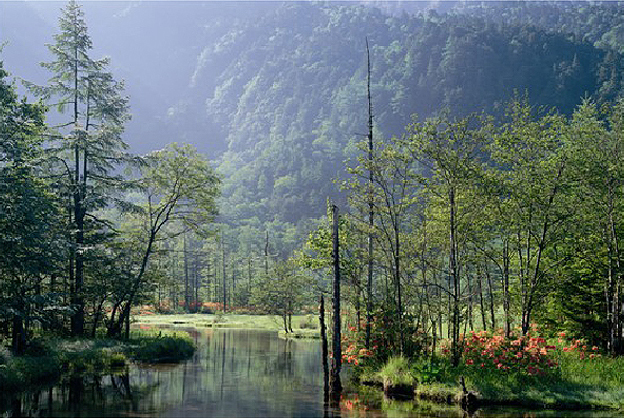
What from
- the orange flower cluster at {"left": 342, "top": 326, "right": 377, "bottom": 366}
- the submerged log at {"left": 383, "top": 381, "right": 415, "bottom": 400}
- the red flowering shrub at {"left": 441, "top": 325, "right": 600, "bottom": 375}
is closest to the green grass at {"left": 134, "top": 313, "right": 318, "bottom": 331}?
the orange flower cluster at {"left": 342, "top": 326, "right": 377, "bottom": 366}

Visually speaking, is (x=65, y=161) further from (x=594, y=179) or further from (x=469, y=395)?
(x=594, y=179)

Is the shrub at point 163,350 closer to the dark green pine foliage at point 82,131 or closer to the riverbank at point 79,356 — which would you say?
the riverbank at point 79,356

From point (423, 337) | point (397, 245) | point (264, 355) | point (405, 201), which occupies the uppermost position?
point (405, 201)

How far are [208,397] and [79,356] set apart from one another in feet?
34.2

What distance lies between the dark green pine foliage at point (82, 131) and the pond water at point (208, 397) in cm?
898

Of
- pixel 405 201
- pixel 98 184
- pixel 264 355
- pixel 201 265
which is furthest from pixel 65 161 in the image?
pixel 201 265

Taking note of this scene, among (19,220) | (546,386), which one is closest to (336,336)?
(546,386)

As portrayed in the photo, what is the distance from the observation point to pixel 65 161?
36.2 metres

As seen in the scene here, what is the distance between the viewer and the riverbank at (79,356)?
2417 cm

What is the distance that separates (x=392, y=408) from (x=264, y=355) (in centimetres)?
2093

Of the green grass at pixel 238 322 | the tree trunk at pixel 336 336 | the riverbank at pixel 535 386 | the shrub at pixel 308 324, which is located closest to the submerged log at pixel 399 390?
the riverbank at pixel 535 386

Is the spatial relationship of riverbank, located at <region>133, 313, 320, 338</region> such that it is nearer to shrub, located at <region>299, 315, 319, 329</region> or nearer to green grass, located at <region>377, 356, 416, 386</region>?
shrub, located at <region>299, 315, 319, 329</region>

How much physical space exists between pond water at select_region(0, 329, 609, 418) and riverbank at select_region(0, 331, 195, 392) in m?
0.94

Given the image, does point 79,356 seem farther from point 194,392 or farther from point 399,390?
point 399,390
